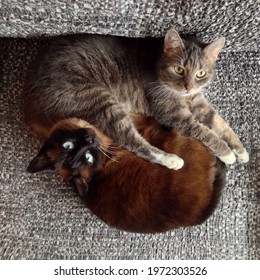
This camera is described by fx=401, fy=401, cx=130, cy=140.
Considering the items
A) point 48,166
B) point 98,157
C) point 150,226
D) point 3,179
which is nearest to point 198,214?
point 150,226

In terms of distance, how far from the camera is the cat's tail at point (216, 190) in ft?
3.55

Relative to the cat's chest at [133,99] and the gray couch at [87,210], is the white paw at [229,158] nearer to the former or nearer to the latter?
the gray couch at [87,210]

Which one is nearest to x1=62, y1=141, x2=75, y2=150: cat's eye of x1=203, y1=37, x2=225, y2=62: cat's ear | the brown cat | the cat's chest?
the brown cat

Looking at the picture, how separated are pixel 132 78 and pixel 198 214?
1.51ft

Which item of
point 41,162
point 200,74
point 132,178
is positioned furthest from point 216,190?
point 41,162

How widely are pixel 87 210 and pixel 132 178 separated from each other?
0.16 metres

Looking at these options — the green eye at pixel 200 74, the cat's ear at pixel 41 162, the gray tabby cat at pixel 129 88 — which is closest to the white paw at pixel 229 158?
the gray tabby cat at pixel 129 88

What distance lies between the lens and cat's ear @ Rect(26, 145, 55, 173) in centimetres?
112

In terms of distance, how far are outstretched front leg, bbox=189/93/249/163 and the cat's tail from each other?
0.27 feet

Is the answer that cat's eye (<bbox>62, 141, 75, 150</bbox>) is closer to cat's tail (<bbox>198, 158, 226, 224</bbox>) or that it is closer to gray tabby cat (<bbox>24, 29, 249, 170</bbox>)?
gray tabby cat (<bbox>24, 29, 249, 170</bbox>)

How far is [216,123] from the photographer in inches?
48.6

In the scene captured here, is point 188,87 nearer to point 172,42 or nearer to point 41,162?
point 172,42

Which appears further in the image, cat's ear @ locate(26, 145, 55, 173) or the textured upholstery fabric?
cat's ear @ locate(26, 145, 55, 173)
